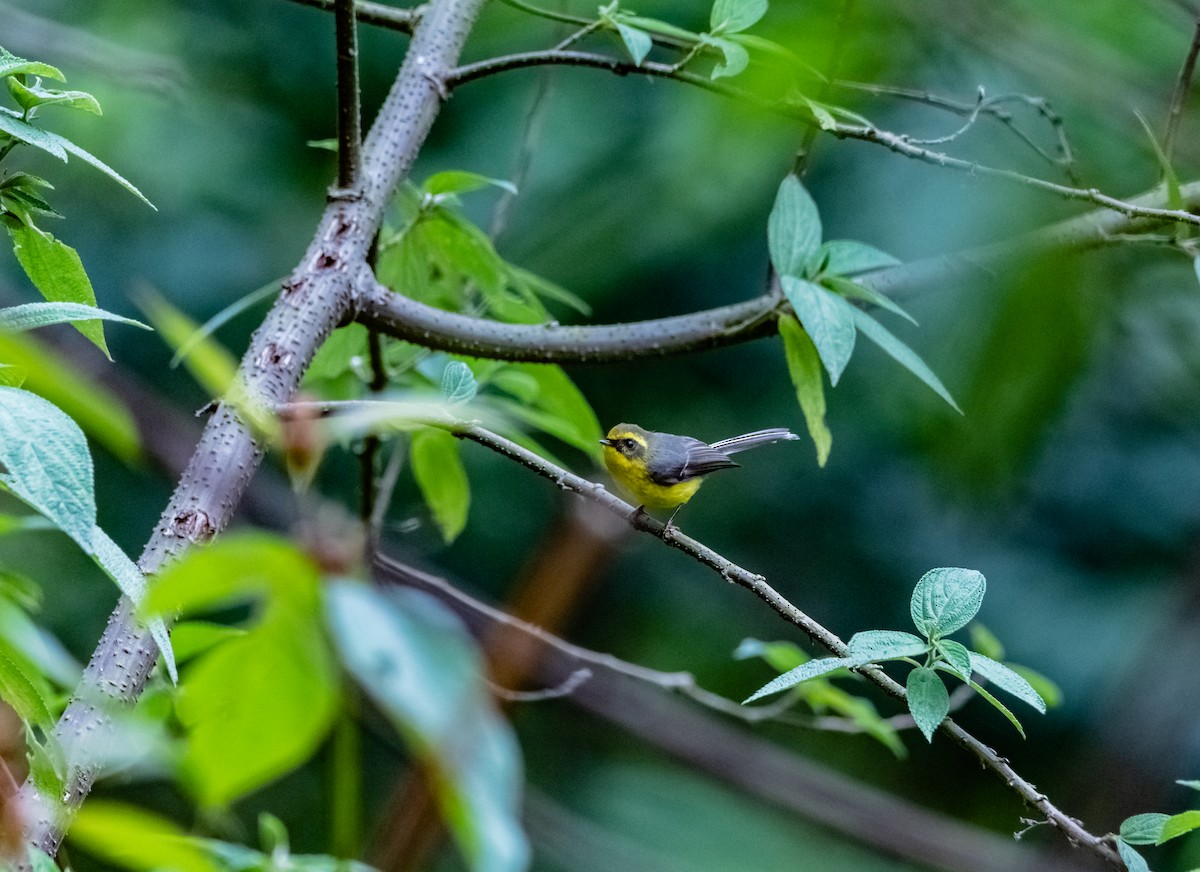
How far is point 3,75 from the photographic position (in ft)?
2.17

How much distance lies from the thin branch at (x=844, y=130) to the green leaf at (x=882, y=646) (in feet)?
1.09

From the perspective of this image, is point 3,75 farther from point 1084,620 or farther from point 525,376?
point 1084,620

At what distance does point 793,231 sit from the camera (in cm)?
103

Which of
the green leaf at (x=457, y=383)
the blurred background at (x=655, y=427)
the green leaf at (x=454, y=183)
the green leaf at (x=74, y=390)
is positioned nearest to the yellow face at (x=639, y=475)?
the blurred background at (x=655, y=427)

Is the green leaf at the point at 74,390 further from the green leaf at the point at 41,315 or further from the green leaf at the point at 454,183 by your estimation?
the green leaf at the point at 454,183

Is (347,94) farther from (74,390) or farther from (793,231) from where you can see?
(74,390)

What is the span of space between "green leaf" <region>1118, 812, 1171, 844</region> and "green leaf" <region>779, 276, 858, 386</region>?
38 centimetres

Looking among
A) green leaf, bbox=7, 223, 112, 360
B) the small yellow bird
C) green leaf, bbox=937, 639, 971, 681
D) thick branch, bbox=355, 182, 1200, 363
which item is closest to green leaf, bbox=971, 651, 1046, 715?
green leaf, bbox=937, 639, 971, 681

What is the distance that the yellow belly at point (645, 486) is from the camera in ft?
5.62

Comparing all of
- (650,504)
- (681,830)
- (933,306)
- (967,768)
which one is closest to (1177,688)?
(933,306)

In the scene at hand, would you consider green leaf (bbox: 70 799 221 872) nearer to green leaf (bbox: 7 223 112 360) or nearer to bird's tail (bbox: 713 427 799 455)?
green leaf (bbox: 7 223 112 360)

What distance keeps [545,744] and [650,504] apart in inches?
52.2

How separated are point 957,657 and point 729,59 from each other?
517 millimetres

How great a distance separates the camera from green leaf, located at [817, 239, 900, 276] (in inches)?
40.4
